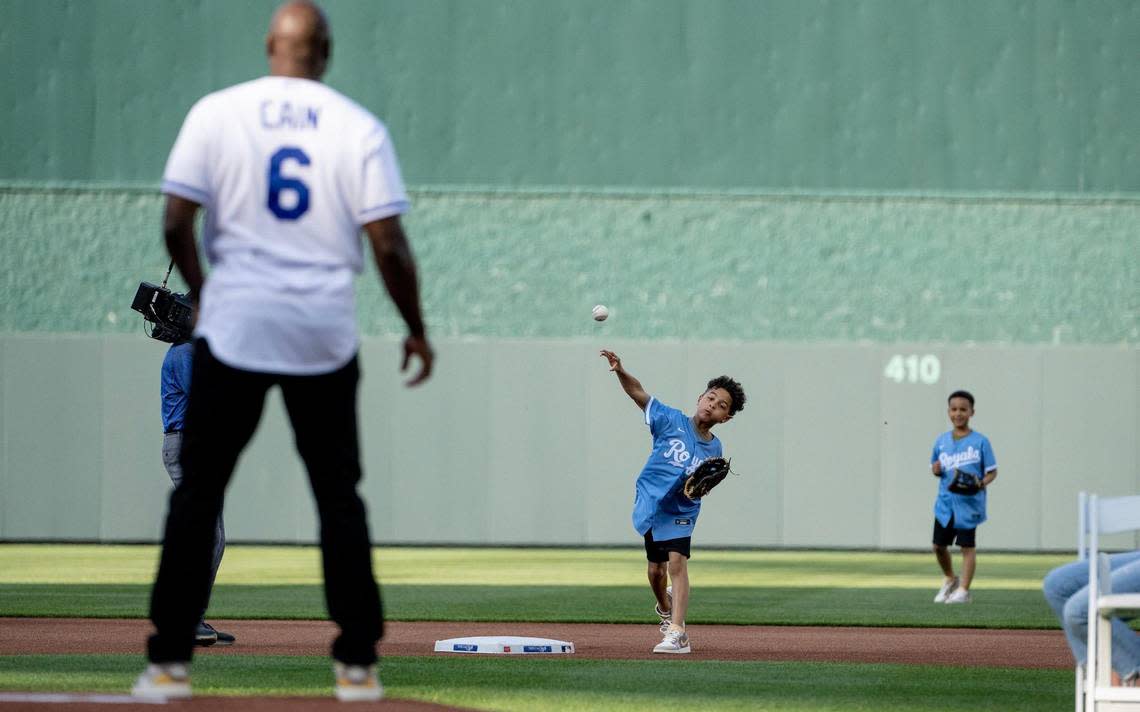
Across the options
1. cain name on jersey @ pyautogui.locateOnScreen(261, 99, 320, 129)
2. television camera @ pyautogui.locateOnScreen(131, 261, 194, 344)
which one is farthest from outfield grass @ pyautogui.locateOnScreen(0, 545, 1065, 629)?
cain name on jersey @ pyautogui.locateOnScreen(261, 99, 320, 129)

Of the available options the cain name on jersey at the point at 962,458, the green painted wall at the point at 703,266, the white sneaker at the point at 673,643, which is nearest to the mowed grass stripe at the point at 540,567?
the cain name on jersey at the point at 962,458

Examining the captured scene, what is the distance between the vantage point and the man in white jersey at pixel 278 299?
558 centimetres

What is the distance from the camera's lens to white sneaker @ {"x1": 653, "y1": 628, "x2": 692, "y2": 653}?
35.2 feet

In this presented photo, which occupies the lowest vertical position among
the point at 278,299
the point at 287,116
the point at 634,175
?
the point at 278,299

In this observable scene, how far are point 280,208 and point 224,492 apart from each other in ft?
3.08

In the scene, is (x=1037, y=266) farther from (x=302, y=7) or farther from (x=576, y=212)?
(x=302, y=7)

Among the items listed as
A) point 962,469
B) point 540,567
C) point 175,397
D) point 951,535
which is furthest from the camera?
point 540,567

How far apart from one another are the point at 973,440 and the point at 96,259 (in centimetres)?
1427

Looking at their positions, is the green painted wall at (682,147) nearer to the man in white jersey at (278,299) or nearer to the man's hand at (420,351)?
the man's hand at (420,351)

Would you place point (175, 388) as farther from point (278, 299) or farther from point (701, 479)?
point (278, 299)

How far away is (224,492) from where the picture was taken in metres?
5.61

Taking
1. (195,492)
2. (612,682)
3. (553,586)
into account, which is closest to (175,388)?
(612,682)

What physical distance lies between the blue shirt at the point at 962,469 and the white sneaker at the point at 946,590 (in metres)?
0.84

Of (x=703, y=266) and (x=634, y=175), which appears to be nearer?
(x=703, y=266)
